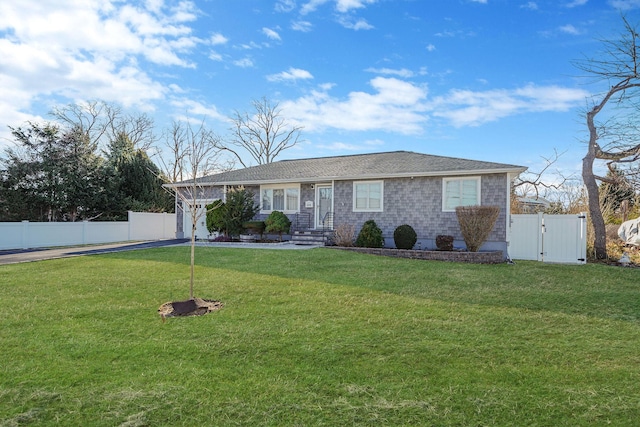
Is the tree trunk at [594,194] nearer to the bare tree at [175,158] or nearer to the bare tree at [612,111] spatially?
the bare tree at [612,111]

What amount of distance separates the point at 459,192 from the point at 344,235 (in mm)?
4657

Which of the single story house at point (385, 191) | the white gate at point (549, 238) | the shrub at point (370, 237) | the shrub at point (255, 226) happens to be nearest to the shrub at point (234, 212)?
the shrub at point (255, 226)

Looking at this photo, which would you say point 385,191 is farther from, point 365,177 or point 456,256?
point 456,256

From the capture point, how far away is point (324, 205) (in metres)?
16.9

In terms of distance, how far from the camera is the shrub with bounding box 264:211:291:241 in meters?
16.2

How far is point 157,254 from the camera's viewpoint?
12344 mm

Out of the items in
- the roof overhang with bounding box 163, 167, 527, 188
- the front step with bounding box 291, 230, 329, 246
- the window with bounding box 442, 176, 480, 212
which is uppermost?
the roof overhang with bounding box 163, 167, 527, 188

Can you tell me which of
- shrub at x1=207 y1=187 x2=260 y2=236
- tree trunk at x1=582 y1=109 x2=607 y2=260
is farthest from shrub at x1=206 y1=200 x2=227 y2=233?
tree trunk at x1=582 y1=109 x2=607 y2=260

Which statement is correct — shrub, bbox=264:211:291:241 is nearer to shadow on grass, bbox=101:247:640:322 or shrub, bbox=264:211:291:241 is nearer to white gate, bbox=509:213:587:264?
shadow on grass, bbox=101:247:640:322

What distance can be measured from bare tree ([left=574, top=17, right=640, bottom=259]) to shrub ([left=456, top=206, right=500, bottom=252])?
4.52 metres

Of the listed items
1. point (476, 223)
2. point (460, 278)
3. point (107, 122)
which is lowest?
point (460, 278)

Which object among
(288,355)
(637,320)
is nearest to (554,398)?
(288,355)

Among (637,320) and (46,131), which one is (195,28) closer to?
(46,131)

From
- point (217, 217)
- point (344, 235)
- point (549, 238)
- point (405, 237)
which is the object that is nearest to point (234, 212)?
point (217, 217)
